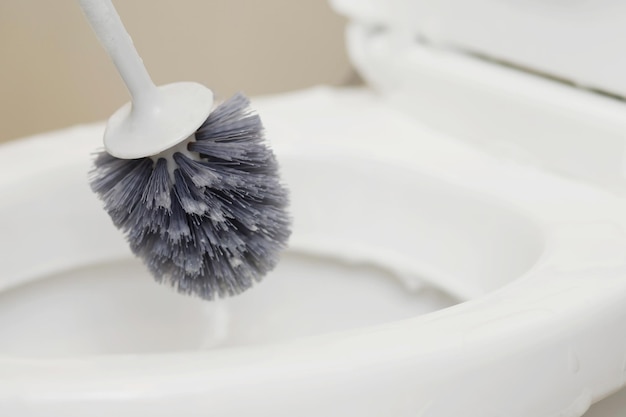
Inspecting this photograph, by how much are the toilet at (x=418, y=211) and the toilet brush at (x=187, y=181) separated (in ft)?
0.19

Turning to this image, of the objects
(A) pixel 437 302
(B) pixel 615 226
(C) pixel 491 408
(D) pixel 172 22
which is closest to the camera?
(C) pixel 491 408

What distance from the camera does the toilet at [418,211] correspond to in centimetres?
41

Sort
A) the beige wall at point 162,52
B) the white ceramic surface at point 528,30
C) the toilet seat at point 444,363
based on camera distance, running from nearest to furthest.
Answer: the toilet seat at point 444,363 → the white ceramic surface at point 528,30 → the beige wall at point 162,52

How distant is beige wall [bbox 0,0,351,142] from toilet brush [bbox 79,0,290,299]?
47 cm

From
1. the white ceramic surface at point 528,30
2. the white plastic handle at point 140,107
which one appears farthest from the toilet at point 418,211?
the white plastic handle at point 140,107

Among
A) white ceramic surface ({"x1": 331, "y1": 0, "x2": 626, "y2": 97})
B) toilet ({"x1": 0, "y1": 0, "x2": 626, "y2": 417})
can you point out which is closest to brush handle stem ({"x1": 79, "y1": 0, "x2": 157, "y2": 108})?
toilet ({"x1": 0, "y1": 0, "x2": 626, "y2": 417})

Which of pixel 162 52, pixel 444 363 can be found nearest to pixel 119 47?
pixel 444 363

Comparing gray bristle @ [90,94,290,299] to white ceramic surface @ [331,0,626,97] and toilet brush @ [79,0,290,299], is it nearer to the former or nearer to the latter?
toilet brush @ [79,0,290,299]

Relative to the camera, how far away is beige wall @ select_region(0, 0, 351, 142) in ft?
2.88

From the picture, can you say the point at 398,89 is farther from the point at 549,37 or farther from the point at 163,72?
the point at 163,72

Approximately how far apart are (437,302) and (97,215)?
0.25 metres

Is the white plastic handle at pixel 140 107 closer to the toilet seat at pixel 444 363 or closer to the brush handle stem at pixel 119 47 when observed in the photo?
the brush handle stem at pixel 119 47

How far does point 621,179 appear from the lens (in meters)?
0.51

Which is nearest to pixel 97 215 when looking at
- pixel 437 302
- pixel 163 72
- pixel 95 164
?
pixel 95 164
